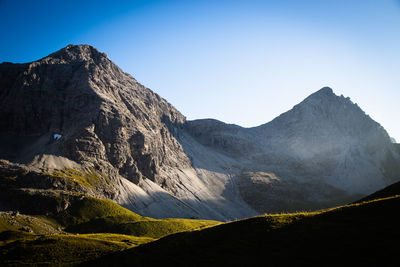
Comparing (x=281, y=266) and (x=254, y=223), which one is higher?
(x=254, y=223)

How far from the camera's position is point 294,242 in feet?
104

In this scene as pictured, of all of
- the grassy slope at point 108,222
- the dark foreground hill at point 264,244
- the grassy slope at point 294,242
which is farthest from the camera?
the grassy slope at point 108,222

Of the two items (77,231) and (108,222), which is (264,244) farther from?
(108,222)

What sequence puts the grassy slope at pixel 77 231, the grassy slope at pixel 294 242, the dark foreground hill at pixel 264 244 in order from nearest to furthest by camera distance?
the grassy slope at pixel 294 242 → the dark foreground hill at pixel 264 244 → the grassy slope at pixel 77 231

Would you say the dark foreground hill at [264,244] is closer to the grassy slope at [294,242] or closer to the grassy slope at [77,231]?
the grassy slope at [294,242]

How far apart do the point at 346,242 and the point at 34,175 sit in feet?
455

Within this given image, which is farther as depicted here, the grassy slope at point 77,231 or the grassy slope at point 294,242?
the grassy slope at point 77,231

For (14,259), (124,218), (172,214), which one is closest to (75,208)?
(124,218)

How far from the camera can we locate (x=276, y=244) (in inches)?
1286

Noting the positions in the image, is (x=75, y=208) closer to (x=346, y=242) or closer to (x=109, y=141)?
(x=109, y=141)

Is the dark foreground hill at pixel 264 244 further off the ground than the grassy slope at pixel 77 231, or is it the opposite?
the dark foreground hill at pixel 264 244

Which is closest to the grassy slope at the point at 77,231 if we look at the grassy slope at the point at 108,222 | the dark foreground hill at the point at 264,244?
the grassy slope at the point at 108,222

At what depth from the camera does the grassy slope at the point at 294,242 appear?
2631 centimetres

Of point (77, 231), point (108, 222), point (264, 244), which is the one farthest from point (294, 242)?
Answer: point (108, 222)
